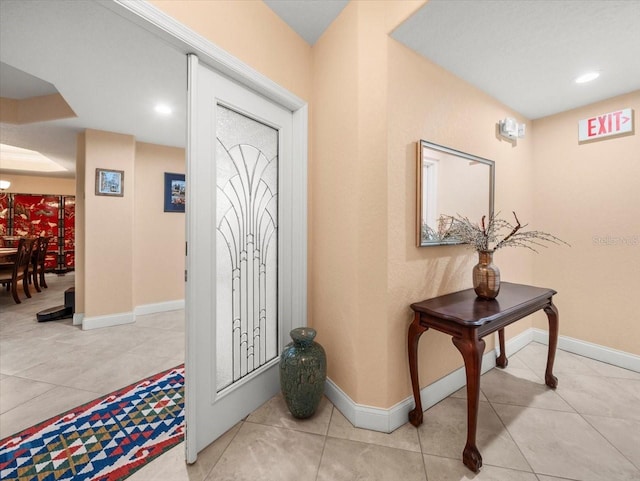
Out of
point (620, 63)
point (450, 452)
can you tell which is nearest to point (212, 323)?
point (450, 452)

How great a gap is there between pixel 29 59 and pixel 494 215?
3868 mm

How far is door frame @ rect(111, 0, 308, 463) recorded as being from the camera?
1.17 m

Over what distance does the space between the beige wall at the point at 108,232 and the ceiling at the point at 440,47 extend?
2.64 ft

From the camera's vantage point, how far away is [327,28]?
1813 millimetres

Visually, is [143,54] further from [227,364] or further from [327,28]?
[227,364]

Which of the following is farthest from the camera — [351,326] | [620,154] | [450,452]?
[620,154]

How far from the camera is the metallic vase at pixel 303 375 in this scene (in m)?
1.57

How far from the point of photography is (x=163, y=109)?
272 cm

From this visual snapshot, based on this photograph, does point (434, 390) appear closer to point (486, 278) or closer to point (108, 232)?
point (486, 278)

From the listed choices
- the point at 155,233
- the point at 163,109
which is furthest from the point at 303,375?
the point at 155,233

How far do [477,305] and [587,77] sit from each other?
6.61 ft

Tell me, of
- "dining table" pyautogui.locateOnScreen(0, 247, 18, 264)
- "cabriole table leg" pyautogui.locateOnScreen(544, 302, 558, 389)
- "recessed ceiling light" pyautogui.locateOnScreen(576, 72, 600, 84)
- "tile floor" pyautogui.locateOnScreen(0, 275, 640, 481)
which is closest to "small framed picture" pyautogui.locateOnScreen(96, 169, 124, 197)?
"tile floor" pyautogui.locateOnScreen(0, 275, 640, 481)

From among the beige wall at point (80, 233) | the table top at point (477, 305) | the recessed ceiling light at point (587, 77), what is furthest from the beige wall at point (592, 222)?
the beige wall at point (80, 233)

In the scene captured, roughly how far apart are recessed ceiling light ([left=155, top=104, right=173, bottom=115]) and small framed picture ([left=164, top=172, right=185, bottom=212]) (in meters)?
1.32
